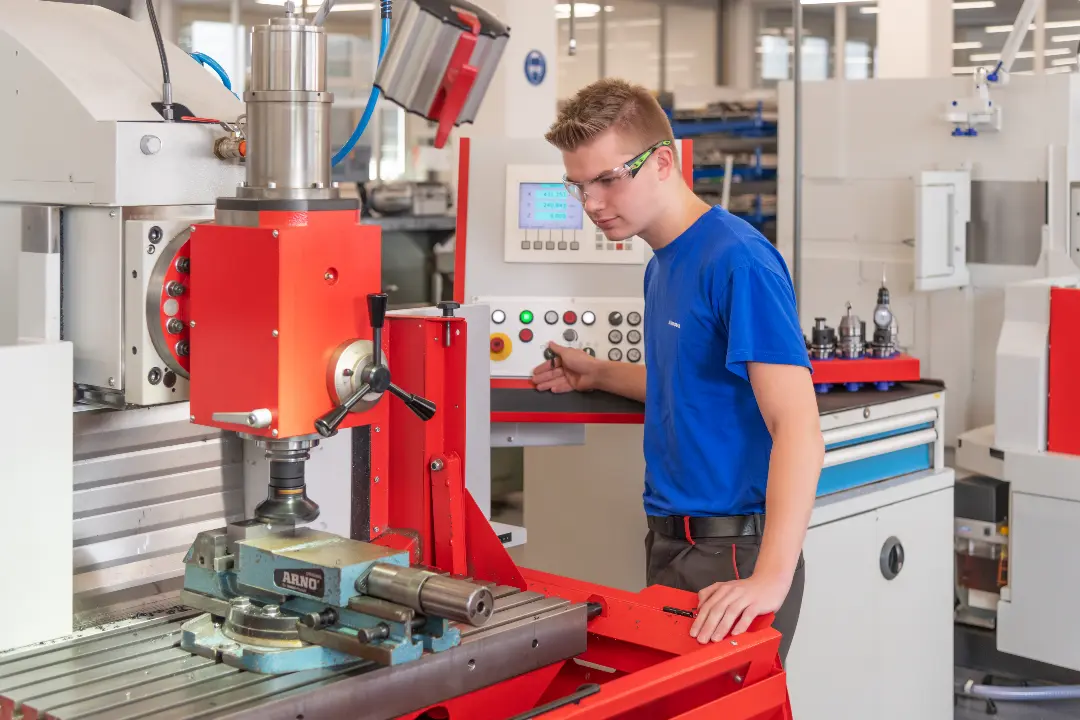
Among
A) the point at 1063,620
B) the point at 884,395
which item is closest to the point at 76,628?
the point at 884,395

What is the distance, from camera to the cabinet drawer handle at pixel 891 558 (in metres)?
2.79

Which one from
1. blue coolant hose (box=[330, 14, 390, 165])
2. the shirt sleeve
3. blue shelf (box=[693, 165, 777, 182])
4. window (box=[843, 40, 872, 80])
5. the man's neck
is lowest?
the shirt sleeve

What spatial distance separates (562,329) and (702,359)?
100 cm

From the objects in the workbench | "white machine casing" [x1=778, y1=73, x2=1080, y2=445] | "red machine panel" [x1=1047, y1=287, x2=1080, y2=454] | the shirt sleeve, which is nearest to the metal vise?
the shirt sleeve

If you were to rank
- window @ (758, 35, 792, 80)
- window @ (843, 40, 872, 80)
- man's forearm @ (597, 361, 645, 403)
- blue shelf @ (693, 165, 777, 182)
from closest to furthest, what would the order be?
man's forearm @ (597, 361, 645, 403) → blue shelf @ (693, 165, 777, 182) → window @ (843, 40, 872, 80) → window @ (758, 35, 792, 80)

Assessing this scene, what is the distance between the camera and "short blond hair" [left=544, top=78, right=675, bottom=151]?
6.01ft

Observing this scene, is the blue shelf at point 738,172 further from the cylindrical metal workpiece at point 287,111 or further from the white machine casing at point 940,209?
the cylindrical metal workpiece at point 287,111

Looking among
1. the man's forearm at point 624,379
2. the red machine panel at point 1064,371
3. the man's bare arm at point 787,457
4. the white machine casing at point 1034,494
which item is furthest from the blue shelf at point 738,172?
the man's bare arm at point 787,457

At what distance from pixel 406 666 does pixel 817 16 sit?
38.5 feet

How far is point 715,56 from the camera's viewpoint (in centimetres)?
1291

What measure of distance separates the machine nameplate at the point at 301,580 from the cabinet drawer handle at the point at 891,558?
1825 millimetres

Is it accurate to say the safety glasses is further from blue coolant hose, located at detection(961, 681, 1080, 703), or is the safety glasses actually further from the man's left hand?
blue coolant hose, located at detection(961, 681, 1080, 703)

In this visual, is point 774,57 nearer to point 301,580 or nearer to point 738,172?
point 738,172

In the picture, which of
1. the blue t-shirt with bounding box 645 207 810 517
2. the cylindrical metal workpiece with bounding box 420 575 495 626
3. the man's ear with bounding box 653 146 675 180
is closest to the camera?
the cylindrical metal workpiece with bounding box 420 575 495 626
